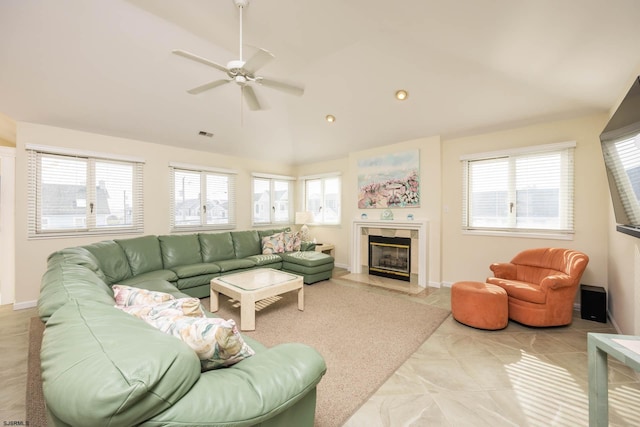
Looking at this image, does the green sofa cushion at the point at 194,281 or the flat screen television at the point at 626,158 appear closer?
the flat screen television at the point at 626,158

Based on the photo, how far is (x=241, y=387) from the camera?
92 cm

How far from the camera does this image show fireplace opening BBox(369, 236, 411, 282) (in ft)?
15.6

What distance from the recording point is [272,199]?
20.9 ft

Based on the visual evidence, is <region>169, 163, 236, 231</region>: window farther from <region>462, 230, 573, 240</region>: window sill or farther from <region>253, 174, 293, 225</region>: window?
<region>462, 230, 573, 240</region>: window sill

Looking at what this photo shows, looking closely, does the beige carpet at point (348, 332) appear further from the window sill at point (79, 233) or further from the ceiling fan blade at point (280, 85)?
the ceiling fan blade at point (280, 85)

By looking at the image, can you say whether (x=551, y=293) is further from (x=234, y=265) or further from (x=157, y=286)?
(x=157, y=286)

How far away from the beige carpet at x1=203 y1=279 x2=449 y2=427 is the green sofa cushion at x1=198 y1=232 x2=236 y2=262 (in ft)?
2.89

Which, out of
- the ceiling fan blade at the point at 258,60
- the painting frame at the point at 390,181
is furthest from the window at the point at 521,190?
the ceiling fan blade at the point at 258,60

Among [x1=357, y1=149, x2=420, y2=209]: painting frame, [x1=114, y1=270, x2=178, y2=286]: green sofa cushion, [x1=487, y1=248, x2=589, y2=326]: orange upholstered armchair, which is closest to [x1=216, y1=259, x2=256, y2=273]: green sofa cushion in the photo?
[x1=114, y1=270, x2=178, y2=286]: green sofa cushion

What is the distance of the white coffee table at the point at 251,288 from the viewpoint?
283 cm

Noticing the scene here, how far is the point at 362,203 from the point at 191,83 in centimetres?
362

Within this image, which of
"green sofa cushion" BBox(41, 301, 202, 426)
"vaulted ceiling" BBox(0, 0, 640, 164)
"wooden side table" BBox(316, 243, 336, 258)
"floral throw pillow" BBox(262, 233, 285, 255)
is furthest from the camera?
"wooden side table" BBox(316, 243, 336, 258)

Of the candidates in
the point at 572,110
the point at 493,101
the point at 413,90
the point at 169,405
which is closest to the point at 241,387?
the point at 169,405

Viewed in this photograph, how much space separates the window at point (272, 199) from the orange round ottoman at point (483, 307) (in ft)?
14.8
